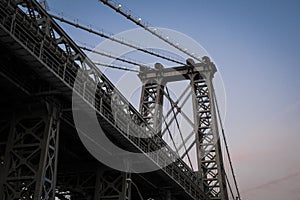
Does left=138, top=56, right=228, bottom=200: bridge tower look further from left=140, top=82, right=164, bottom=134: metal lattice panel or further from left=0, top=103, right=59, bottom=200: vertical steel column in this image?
left=0, top=103, right=59, bottom=200: vertical steel column

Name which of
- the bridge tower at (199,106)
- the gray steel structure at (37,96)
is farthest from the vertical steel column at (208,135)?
the gray steel structure at (37,96)

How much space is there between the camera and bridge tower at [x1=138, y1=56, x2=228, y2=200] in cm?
4412

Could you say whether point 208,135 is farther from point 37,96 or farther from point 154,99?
point 37,96

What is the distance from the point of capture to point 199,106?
1873 inches

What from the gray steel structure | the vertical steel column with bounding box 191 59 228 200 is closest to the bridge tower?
the vertical steel column with bounding box 191 59 228 200

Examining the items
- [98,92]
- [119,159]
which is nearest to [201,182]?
[119,159]

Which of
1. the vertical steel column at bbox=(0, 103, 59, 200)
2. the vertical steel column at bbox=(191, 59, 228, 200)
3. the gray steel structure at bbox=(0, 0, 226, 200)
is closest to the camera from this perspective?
the gray steel structure at bbox=(0, 0, 226, 200)

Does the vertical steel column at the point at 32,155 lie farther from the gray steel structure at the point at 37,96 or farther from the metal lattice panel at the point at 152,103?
the metal lattice panel at the point at 152,103

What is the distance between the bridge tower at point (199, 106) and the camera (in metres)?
44.1

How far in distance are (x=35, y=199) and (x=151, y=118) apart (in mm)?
29228

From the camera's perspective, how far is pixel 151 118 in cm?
4547

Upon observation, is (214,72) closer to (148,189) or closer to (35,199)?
(148,189)

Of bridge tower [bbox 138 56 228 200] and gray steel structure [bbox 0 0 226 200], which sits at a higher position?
bridge tower [bbox 138 56 228 200]

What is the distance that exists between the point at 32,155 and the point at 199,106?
103ft
